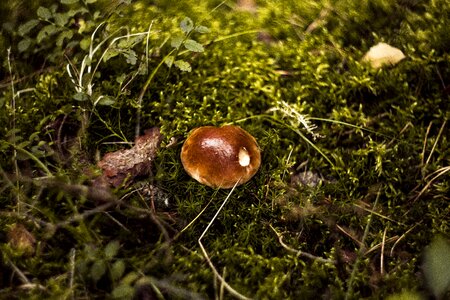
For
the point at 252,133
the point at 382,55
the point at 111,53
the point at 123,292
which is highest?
the point at 111,53

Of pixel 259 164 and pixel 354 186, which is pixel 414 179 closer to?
pixel 354 186

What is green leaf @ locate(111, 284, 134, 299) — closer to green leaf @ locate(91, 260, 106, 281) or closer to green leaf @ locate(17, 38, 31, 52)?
green leaf @ locate(91, 260, 106, 281)

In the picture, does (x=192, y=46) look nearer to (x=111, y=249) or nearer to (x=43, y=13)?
(x=43, y=13)

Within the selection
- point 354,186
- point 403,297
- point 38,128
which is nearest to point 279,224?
point 354,186

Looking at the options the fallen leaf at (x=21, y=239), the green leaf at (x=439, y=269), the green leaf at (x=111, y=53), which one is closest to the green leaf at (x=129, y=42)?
the green leaf at (x=111, y=53)

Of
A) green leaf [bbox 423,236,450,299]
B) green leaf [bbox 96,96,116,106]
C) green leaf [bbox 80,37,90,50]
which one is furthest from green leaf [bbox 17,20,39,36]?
green leaf [bbox 423,236,450,299]

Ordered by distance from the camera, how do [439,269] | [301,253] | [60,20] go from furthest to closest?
[60,20]
[301,253]
[439,269]

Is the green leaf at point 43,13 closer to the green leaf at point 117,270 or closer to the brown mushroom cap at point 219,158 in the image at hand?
the brown mushroom cap at point 219,158

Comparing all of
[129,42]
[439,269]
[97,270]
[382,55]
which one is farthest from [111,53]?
[439,269]
